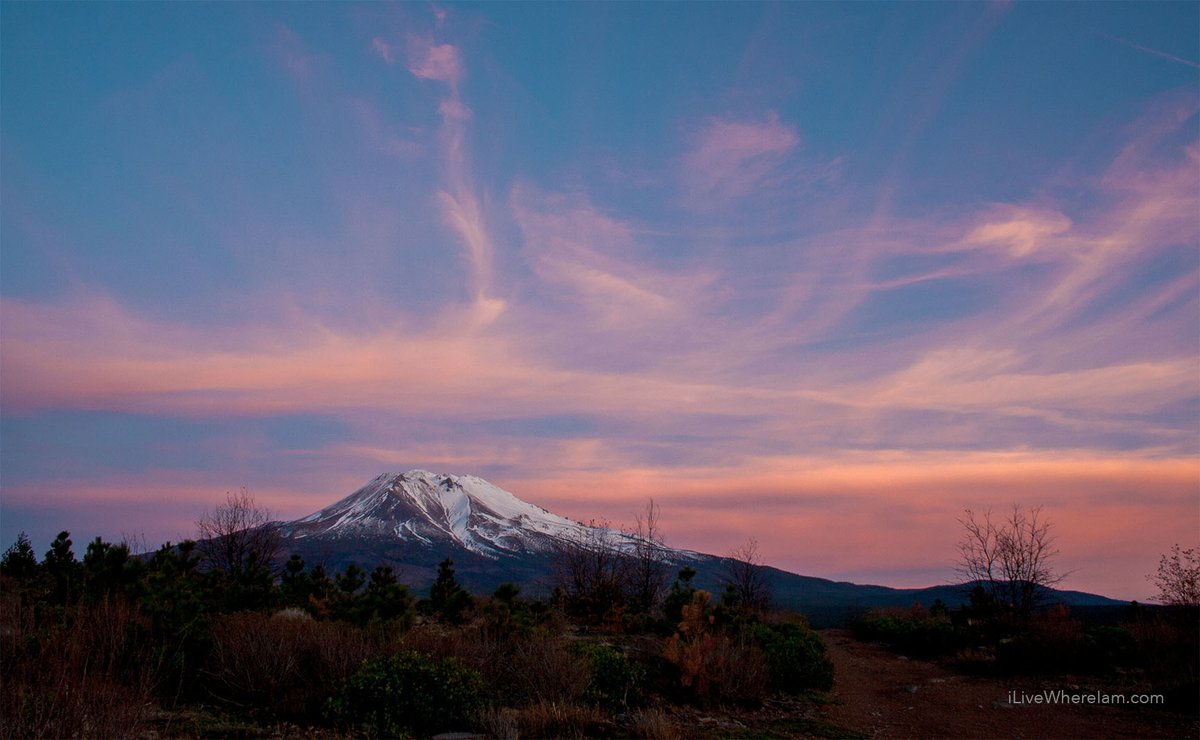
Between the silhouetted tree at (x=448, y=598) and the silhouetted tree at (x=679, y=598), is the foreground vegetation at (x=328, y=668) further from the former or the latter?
the silhouetted tree at (x=448, y=598)

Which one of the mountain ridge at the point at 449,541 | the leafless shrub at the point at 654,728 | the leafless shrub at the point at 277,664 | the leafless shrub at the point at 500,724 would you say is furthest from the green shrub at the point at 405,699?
the mountain ridge at the point at 449,541

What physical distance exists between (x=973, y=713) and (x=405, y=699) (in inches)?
369

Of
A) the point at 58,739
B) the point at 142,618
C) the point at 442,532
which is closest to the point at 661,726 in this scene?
the point at 58,739

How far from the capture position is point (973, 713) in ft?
41.5

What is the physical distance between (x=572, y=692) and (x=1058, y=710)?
834cm

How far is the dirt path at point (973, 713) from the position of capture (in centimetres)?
1115

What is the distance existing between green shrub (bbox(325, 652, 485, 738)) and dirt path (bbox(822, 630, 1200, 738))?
6.15 metres

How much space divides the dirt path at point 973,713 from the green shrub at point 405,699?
615 centimetres

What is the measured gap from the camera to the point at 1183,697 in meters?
12.0

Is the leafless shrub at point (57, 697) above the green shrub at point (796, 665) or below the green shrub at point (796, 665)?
above

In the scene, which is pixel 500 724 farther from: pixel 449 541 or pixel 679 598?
pixel 449 541

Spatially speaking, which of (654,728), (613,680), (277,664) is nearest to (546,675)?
(613,680)

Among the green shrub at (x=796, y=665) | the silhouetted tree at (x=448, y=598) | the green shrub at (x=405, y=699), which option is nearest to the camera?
the green shrub at (x=405, y=699)

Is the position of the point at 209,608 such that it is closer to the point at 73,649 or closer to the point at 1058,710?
the point at 73,649
